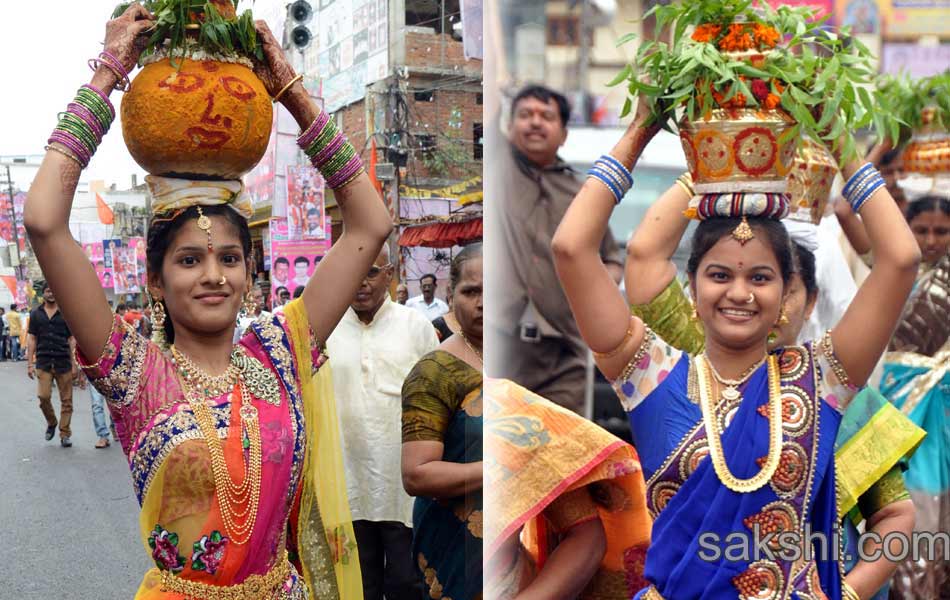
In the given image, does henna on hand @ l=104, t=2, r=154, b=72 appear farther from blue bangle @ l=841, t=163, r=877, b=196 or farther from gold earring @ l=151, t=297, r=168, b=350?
blue bangle @ l=841, t=163, r=877, b=196

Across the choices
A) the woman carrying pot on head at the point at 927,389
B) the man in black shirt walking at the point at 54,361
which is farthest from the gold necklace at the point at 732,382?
the man in black shirt walking at the point at 54,361

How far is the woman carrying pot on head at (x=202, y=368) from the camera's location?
2.45 metres

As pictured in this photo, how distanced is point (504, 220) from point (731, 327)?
1.82 feet

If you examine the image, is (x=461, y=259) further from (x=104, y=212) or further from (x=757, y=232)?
(x=104, y=212)

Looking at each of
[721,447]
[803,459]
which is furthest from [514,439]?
[803,459]

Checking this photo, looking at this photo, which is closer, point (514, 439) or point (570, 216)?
point (570, 216)

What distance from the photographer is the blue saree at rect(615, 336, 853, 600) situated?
7.22ft

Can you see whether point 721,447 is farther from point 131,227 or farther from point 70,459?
point 131,227

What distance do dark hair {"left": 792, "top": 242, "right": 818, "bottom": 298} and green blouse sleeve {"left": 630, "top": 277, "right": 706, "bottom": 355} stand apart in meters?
0.30

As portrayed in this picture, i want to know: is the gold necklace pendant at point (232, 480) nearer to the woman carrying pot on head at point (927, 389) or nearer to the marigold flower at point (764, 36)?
the marigold flower at point (764, 36)

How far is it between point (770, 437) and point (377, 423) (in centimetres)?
244

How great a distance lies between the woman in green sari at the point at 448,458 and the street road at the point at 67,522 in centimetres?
296

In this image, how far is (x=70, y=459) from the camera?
10.0m

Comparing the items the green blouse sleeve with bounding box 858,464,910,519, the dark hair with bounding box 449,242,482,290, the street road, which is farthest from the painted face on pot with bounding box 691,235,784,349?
the street road
